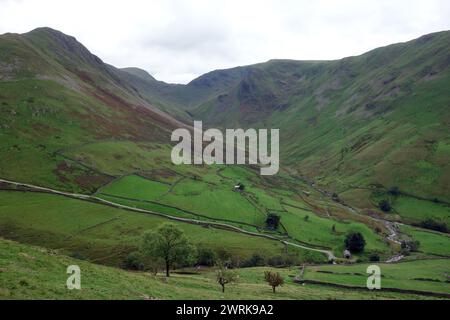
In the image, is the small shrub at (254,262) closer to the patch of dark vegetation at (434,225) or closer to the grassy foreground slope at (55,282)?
the grassy foreground slope at (55,282)

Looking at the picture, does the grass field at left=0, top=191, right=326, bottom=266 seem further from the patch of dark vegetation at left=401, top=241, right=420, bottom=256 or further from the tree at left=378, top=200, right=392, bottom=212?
the tree at left=378, top=200, right=392, bottom=212

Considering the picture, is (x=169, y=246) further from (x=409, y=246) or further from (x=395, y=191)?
(x=395, y=191)

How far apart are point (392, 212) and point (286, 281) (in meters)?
115

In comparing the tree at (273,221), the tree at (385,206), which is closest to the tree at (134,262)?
the tree at (273,221)

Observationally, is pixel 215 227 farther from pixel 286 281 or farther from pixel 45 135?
pixel 45 135

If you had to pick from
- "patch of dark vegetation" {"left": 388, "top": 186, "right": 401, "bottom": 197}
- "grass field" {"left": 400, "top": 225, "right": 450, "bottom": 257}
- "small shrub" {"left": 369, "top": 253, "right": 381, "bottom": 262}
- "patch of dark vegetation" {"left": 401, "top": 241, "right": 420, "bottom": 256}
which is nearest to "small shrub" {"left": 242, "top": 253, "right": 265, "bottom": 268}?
"small shrub" {"left": 369, "top": 253, "right": 381, "bottom": 262}

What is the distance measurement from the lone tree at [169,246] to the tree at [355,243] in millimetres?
68179

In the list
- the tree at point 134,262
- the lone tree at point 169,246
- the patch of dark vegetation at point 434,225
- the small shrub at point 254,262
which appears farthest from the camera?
the patch of dark vegetation at point 434,225


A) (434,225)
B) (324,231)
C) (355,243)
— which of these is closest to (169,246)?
(355,243)

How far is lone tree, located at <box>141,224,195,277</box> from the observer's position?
3142 inches

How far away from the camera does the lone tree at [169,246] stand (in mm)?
79812
